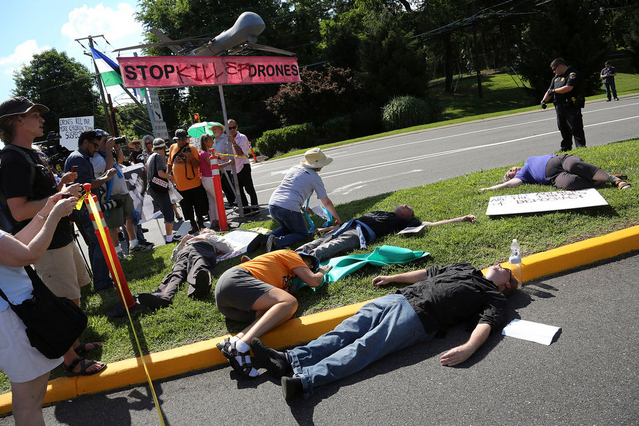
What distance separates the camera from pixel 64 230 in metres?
4.05

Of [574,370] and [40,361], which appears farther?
[574,370]

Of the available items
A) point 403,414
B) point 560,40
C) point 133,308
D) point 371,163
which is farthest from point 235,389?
point 560,40

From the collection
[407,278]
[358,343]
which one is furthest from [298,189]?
[358,343]

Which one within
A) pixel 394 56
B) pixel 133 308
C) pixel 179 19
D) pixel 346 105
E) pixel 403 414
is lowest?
pixel 403 414

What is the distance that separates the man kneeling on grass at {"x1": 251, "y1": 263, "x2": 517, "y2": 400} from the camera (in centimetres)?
325

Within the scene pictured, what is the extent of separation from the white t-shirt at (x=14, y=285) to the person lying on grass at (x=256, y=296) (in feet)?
5.02

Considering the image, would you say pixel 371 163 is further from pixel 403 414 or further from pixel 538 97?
pixel 538 97

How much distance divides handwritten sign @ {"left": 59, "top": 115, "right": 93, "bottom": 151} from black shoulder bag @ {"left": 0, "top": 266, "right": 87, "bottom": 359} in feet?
42.8

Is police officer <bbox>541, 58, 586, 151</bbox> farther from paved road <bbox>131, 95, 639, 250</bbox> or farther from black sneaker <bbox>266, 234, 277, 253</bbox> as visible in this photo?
black sneaker <bbox>266, 234, 277, 253</bbox>

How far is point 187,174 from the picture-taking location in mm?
8172

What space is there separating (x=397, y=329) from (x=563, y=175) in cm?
389

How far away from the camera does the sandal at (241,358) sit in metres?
3.54

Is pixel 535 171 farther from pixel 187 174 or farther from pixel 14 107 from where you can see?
pixel 14 107

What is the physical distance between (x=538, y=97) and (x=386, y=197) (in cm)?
2541
